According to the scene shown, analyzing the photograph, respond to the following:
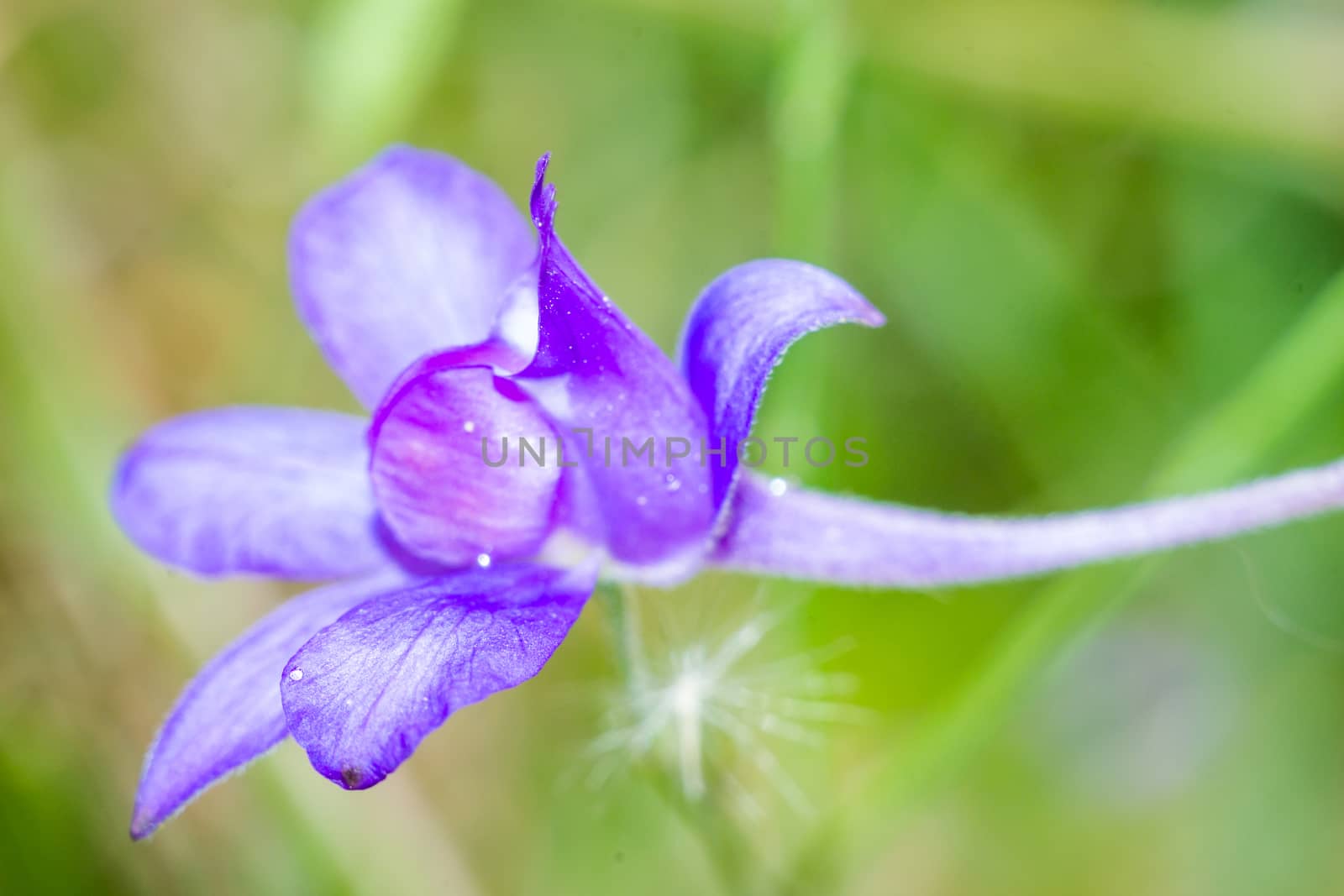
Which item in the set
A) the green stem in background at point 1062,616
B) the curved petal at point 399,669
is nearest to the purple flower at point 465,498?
the curved petal at point 399,669

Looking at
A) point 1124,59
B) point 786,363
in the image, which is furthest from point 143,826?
point 1124,59

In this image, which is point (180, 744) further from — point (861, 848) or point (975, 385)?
point (975, 385)

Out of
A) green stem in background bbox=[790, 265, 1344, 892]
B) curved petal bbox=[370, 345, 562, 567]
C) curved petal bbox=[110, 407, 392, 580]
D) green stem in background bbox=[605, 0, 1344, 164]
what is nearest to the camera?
curved petal bbox=[370, 345, 562, 567]

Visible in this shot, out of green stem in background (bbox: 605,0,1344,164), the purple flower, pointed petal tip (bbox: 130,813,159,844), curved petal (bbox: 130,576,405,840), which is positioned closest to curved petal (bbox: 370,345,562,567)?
the purple flower

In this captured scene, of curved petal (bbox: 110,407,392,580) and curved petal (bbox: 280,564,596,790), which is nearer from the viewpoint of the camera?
curved petal (bbox: 280,564,596,790)

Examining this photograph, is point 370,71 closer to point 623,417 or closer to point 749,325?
point 623,417

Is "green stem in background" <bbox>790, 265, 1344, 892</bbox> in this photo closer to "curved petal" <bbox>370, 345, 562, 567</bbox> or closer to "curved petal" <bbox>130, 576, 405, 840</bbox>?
"curved petal" <bbox>370, 345, 562, 567</bbox>
